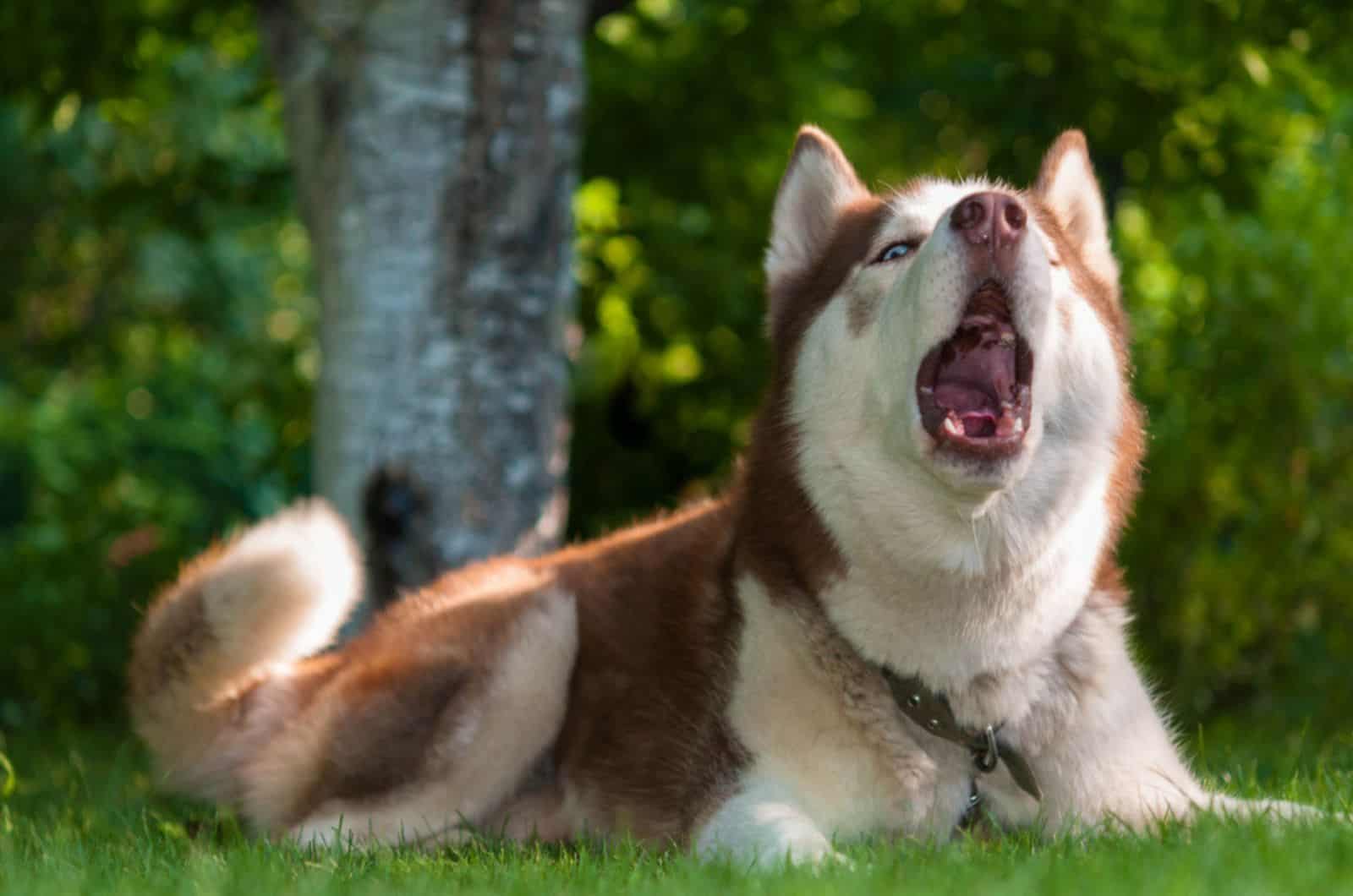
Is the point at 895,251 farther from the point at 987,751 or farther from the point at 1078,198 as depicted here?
the point at 987,751

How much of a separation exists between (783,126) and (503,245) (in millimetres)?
2449

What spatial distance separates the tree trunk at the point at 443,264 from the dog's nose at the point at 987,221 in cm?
263

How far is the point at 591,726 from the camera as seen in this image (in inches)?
164

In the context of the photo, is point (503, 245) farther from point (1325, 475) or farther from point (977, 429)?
point (1325, 475)

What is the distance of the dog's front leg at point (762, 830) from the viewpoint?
3188mm

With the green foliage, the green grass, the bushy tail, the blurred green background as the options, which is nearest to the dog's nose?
the green grass

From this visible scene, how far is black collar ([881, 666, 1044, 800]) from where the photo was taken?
347cm

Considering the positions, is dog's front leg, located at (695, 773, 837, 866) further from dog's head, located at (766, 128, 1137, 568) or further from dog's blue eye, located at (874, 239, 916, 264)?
dog's blue eye, located at (874, 239, 916, 264)

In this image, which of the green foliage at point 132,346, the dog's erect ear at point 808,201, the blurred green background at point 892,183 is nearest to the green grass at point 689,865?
the dog's erect ear at point 808,201

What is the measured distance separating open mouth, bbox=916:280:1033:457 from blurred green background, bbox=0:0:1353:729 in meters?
2.95

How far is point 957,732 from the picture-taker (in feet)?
11.4

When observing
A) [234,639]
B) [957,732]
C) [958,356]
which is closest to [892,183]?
[958,356]

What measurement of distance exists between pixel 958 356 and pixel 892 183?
2.03 metres

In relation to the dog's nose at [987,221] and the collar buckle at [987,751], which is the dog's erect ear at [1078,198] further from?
the collar buckle at [987,751]
